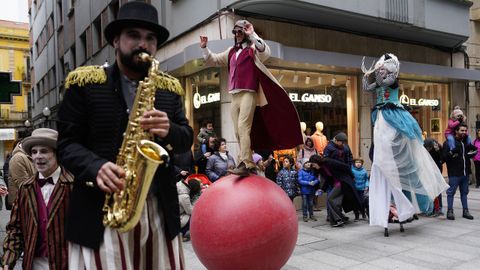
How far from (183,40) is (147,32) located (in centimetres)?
1100

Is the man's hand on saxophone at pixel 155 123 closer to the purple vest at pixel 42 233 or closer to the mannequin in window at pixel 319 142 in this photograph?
the purple vest at pixel 42 233

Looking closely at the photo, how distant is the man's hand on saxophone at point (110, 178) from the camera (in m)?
2.02

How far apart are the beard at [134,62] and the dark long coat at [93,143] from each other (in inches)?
4.5

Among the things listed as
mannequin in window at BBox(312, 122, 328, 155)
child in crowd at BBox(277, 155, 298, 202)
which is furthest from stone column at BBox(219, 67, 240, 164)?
mannequin in window at BBox(312, 122, 328, 155)

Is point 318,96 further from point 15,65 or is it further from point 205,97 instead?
point 15,65

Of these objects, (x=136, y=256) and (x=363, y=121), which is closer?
(x=136, y=256)

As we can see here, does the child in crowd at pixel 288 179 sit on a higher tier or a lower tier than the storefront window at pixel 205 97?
lower

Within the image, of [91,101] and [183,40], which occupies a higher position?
[183,40]

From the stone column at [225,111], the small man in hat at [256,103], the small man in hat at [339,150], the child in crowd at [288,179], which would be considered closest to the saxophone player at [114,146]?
the small man in hat at [256,103]

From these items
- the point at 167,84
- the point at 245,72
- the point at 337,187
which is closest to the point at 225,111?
the point at 337,187

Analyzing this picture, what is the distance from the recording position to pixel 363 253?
657cm

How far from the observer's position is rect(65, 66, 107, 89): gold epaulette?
7.54 ft

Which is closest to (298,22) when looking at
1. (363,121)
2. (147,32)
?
(363,121)

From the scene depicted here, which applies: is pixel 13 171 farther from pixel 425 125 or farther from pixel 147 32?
pixel 425 125
